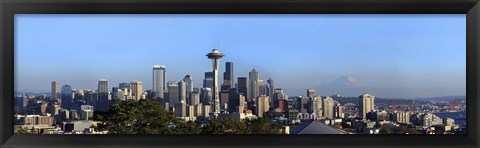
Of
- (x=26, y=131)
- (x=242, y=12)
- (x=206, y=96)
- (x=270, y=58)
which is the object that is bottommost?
(x=26, y=131)

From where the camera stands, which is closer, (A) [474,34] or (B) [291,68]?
(A) [474,34]

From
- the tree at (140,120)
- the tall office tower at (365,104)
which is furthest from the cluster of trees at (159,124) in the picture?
the tall office tower at (365,104)

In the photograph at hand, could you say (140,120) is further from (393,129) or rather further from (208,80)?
(393,129)

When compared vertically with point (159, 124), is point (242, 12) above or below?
above

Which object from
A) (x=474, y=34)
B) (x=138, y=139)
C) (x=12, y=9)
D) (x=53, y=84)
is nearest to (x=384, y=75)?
(x=474, y=34)

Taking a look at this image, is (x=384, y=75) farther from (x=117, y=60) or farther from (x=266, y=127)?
(x=117, y=60)

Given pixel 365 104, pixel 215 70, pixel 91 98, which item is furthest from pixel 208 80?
pixel 365 104
